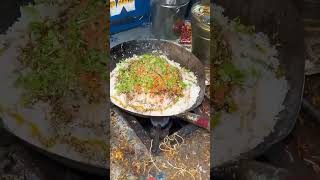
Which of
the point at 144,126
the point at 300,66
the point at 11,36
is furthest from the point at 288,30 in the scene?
the point at 11,36

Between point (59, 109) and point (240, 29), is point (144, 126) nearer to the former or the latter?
point (59, 109)

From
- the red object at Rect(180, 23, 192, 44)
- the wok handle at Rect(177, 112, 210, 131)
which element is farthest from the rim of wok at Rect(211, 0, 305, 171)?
the red object at Rect(180, 23, 192, 44)

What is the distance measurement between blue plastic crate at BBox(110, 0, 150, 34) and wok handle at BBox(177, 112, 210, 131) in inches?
46.7

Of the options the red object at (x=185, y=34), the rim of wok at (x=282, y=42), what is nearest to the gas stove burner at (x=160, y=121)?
the rim of wok at (x=282, y=42)

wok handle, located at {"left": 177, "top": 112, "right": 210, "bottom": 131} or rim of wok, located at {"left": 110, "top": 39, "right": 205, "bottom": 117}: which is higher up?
rim of wok, located at {"left": 110, "top": 39, "right": 205, "bottom": 117}

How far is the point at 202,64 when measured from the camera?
7.95 feet

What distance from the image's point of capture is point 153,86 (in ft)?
7.47

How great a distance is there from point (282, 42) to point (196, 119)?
1.70 ft

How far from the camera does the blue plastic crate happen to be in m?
3.00

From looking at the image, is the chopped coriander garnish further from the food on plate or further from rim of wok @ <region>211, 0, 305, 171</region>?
rim of wok @ <region>211, 0, 305, 171</region>

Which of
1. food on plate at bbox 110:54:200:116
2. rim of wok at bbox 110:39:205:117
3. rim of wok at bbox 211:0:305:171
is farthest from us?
rim of wok at bbox 110:39:205:117

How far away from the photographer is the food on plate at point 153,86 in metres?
2.19

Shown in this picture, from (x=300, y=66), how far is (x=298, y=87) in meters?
0.09

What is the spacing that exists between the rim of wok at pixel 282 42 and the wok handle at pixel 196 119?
25cm
